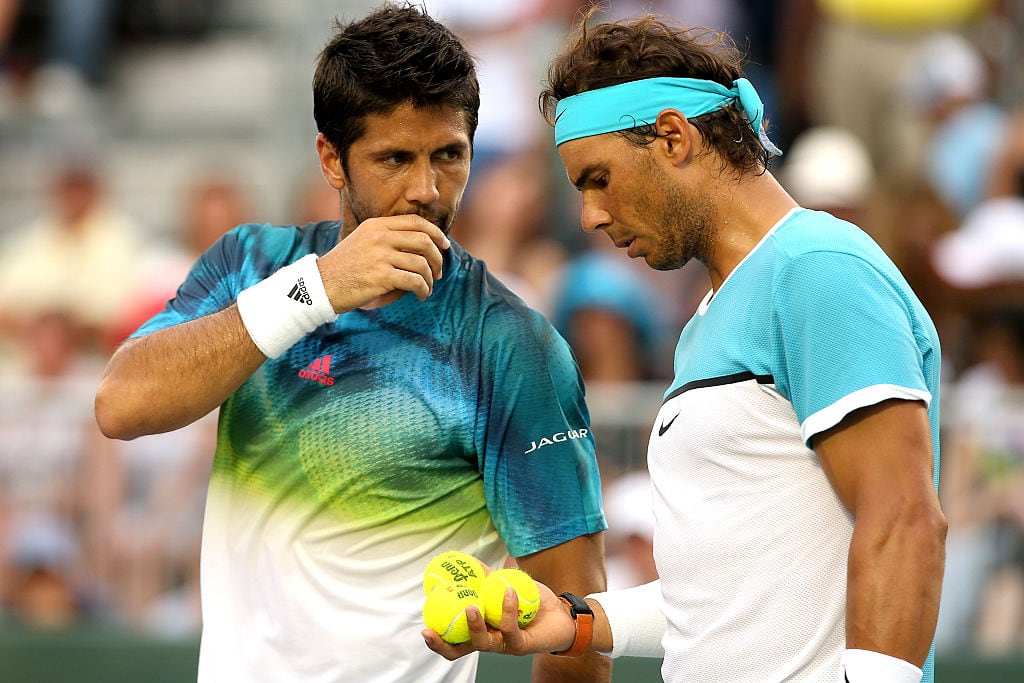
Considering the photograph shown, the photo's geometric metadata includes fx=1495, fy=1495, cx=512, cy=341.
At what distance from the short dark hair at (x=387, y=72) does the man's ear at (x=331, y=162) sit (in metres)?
0.02

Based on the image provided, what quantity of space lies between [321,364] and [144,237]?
724 centimetres

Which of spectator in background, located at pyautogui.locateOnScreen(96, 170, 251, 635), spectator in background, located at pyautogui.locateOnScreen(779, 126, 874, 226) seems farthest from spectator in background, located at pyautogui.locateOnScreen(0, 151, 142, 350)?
spectator in background, located at pyautogui.locateOnScreen(779, 126, 874, 226)

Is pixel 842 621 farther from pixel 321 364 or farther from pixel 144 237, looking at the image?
pixel 144 237

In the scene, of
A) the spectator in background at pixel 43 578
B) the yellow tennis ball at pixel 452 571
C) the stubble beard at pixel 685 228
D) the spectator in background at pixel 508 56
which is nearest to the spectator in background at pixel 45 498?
the spectator in background at pixel 43 578

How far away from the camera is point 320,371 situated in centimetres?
364

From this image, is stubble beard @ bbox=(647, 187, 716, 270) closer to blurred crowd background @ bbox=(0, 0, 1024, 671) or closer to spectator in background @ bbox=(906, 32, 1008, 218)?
blurred crowd background @ bbox=(0, 0, 1024, 671)

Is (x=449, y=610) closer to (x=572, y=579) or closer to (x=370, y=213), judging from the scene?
(x=572, y=579)

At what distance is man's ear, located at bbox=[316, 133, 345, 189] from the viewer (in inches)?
146

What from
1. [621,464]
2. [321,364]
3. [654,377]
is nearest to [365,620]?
[321,364]

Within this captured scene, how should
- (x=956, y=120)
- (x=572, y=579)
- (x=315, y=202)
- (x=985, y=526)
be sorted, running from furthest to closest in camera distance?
(x=956, y=120)
(x=315, y=202)
(x=985, y=526)
(x=572, y=579)

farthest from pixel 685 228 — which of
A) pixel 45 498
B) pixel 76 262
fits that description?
pixel 76 262

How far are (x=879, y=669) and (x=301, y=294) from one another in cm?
149

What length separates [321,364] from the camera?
3.64m

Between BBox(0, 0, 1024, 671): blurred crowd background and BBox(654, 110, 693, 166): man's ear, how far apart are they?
233 cm
